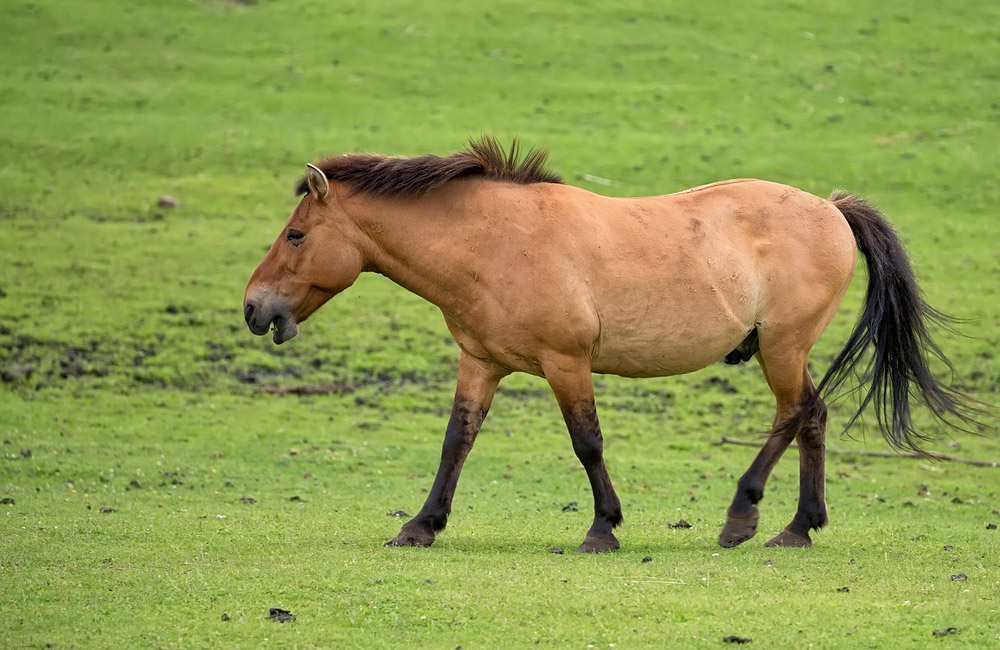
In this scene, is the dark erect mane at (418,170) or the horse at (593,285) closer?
the horse at (593,285)

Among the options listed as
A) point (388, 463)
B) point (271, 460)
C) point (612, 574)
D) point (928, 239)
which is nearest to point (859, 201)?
point (612, 574)

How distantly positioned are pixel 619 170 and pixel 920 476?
37.5 ft

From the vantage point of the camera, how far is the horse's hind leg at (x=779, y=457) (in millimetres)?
8039

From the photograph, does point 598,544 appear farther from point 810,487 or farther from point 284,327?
point 284,327

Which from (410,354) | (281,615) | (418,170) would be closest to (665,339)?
(418,170)

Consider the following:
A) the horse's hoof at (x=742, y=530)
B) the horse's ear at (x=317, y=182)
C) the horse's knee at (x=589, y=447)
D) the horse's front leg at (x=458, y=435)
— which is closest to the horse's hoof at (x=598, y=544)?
the horse's knee at (x=589, y=447)

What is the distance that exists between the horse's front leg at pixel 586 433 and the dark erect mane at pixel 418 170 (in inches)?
55.8

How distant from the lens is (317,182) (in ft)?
25.5

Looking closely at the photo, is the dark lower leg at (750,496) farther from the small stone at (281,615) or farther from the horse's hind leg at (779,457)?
the small stone at (281,615)

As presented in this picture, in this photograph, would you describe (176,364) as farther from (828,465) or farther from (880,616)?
(880,616)

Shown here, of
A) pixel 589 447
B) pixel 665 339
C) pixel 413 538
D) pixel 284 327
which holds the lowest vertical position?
pixel 413 538

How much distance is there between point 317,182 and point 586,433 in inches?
95.9

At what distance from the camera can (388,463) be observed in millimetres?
12180

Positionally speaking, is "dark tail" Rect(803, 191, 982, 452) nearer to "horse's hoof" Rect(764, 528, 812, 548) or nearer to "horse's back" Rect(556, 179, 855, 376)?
"horse's back" Rect(556, 179, 855, 376)
